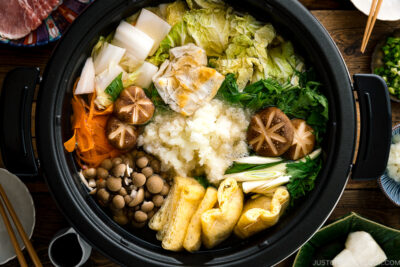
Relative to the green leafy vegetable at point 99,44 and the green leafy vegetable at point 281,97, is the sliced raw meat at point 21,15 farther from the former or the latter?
the green leafy vegetable at point 281,97

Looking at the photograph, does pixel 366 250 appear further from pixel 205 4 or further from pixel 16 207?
pixel 16 207

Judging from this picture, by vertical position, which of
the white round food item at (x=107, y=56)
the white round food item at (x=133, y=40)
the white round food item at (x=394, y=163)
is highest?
the white round food item at (x=133, y=40)

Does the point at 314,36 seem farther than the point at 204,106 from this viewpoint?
No

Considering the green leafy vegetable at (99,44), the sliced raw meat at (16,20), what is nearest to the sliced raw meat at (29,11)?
the sliced raw meat at (16,20)

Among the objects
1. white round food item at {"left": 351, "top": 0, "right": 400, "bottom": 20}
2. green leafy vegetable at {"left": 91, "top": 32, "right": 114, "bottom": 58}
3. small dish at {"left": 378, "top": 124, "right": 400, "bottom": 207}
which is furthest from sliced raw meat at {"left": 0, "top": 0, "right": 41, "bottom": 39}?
small dish at {"left": 378, "top": 124, "right": 400, "bottom": 207}

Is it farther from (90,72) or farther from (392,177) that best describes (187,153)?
(392,177)

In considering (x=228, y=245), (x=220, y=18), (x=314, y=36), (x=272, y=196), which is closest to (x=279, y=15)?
(x=314, y=36)
